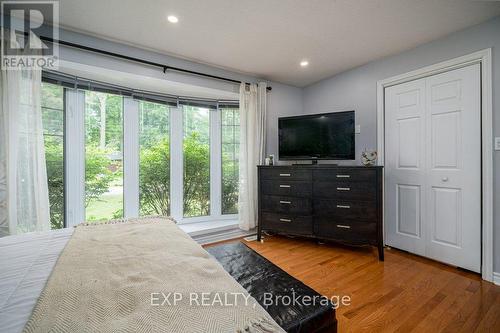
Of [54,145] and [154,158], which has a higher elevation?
[54,145]

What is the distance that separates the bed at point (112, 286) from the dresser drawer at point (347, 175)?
1.79 m

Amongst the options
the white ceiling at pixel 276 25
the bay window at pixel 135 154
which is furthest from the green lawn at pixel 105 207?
the white ceiling at pixel 276 25

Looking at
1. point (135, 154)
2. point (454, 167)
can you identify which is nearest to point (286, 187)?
point (454, 167)

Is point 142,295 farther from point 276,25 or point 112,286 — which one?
point 276,25

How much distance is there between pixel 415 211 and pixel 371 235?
0.62 meters

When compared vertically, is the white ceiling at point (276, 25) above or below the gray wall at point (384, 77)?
above

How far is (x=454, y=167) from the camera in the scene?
2.11m

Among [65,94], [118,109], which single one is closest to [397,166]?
[118,109]

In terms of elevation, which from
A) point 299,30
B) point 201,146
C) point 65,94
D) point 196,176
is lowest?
point 196,176

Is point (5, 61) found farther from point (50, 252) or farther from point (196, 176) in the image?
point (196, 176)

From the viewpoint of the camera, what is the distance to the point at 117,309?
63 centimetres

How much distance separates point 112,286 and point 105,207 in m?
2.15

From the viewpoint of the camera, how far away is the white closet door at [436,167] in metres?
1.99

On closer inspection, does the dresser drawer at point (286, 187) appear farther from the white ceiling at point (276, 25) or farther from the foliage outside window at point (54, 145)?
the foliage outside window at point (54, 145)
